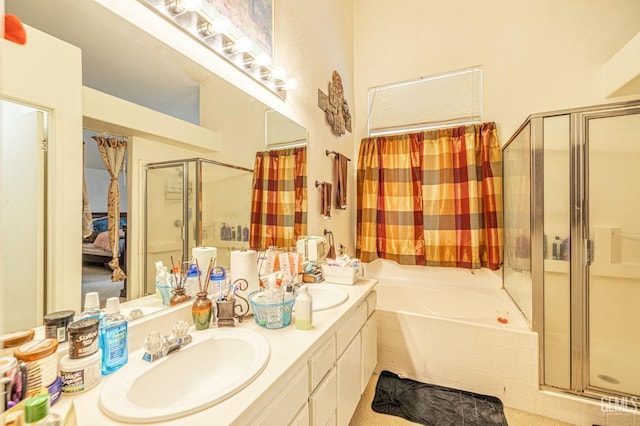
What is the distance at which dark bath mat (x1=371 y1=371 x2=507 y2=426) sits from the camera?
1.66 m

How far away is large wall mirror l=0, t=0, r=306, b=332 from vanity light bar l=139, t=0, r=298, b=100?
9 cm

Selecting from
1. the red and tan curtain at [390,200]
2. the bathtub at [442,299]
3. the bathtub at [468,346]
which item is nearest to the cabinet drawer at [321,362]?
the bathtub at [468,346]

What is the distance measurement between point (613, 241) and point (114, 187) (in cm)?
293

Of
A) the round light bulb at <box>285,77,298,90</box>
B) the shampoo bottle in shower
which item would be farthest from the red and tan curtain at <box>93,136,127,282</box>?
the shampoo bottle in shower

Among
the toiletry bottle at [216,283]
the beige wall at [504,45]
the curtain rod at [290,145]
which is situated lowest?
the toiletry bottle at [216,283]

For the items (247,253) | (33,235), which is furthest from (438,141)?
(33,235)

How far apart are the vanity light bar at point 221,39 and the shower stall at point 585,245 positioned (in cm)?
179

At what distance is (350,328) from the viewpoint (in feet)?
4.68

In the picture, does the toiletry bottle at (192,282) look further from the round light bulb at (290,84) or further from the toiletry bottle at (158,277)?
the round light bulb at (290,84)

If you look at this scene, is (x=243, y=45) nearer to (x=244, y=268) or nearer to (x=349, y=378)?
(x=244, y=268)

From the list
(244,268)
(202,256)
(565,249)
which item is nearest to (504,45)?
(565,249)

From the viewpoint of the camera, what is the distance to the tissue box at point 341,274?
1.80 meters

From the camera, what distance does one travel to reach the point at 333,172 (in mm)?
2469

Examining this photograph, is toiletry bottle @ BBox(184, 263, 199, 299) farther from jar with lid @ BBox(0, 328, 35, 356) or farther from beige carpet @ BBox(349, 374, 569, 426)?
beige carpet @ BBox(349, 374, 569, 426)
